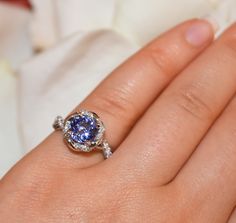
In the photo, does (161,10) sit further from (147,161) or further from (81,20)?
(147,161)

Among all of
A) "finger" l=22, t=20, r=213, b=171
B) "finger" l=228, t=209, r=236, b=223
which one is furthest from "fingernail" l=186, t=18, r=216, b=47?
"finger" l=228, t=209, r=236, b=223

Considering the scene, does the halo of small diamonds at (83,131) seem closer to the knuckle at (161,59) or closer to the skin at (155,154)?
the skin at (155,154)

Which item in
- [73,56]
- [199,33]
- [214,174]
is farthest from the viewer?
[73,56]

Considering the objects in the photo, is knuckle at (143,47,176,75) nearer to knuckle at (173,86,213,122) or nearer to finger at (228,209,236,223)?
knuckle at (173,86,213,122)

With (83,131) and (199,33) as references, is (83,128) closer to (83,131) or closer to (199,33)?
(83,131)

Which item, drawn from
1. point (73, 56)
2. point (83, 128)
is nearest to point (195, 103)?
point (83, 128)
